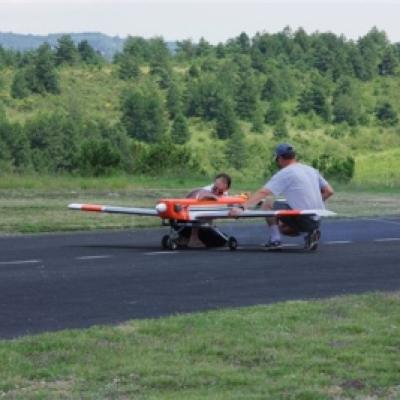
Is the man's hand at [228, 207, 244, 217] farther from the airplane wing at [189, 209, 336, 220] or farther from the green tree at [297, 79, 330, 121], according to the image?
the green tree at [297, 79, 330, 121]

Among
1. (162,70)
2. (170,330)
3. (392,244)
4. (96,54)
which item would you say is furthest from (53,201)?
(96,54)

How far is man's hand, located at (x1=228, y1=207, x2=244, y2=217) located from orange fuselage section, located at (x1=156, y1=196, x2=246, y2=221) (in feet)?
0.67

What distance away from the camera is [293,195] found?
17.4 metres

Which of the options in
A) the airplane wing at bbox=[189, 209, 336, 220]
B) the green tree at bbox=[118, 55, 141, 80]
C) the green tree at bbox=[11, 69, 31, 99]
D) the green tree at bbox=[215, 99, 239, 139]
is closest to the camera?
the airplane wing at bbox=[189, 209, 336, 220]

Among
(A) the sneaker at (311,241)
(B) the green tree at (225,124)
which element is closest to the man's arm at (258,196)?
(A) the sneaker at (311,241)

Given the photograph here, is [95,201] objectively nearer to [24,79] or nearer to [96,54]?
[24,79]

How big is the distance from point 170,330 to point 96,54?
10481 centimetres

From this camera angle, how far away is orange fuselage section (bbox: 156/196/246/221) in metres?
17.4

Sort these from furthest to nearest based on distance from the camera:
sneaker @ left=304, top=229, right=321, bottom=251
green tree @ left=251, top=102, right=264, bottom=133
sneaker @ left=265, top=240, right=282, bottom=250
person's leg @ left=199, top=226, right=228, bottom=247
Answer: green tree @ left=251, top=102, right=264, bottom=133 < person's leg @ left=199, top=226, right=228, bottom=247 < sneaker @ left=265, top=240, right=282, bottom=250 < sneaker @ left=304, top=229, right=321, bottom=251

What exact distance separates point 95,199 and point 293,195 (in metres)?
11.6

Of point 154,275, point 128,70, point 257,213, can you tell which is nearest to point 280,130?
point 128,70

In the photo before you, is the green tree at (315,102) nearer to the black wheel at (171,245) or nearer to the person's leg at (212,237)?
the person's leg at (212,237)

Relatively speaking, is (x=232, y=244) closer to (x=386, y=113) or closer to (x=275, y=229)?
(x=275, y=229)

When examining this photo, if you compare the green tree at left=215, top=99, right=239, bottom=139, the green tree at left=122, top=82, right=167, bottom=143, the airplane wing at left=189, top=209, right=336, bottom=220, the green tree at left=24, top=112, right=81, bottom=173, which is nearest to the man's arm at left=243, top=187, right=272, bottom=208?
the airplane wing at left=189, top=209, right=336, bottom=220
